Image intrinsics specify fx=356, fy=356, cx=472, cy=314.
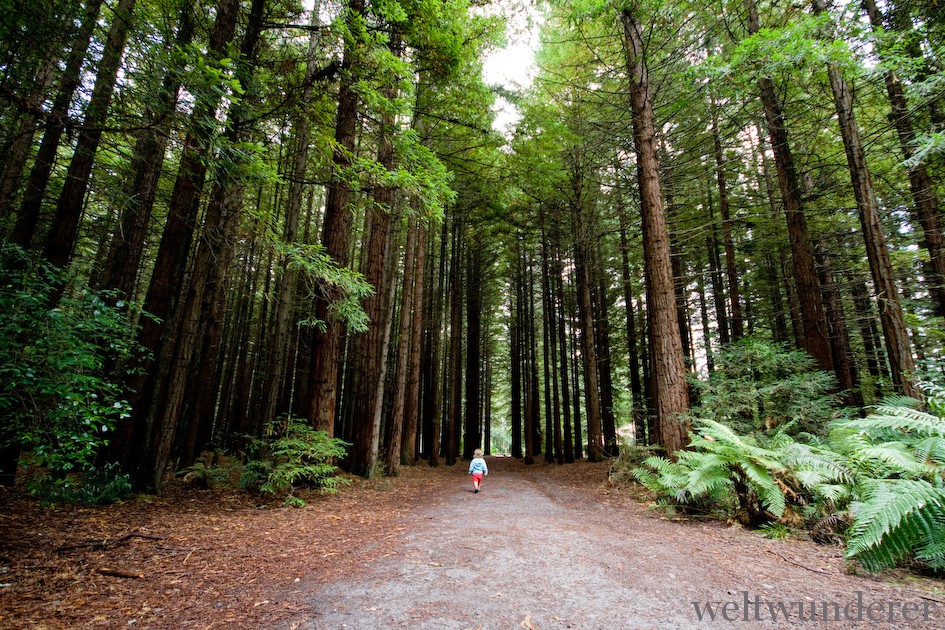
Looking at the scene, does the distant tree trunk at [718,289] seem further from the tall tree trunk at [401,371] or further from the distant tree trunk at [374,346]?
the distant tree trunk at [374,346]

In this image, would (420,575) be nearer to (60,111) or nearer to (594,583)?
(594,583)

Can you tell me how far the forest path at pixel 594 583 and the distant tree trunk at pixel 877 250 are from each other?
5.09m

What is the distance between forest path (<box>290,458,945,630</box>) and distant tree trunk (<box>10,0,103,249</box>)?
13.8ft

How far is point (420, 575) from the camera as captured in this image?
2.98 metres

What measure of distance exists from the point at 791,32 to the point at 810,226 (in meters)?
7.89

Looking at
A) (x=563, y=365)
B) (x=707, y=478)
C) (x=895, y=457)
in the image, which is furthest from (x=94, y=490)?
(x=563, y=365)

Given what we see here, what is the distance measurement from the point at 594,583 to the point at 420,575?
1402mm

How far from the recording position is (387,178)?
536cm

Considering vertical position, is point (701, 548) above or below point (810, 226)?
below

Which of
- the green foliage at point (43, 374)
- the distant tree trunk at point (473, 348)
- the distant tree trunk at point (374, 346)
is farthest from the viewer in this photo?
the distant tree trunk at point (473, 348)

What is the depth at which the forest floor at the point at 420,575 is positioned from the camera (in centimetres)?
226

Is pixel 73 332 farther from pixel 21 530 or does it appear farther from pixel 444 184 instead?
pixel 444 184

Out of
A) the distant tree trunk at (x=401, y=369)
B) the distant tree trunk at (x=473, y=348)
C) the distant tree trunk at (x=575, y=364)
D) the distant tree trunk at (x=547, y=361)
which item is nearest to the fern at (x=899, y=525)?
the distant tree trunk at (x=401, y=369)

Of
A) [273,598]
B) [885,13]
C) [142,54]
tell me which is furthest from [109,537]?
[885,13]
